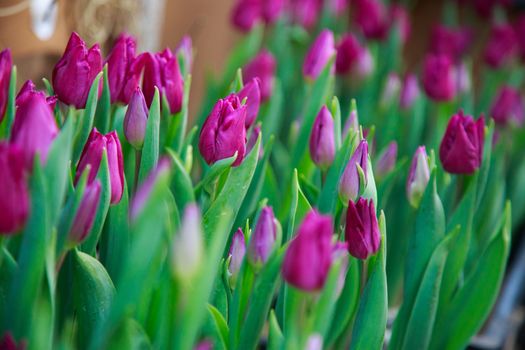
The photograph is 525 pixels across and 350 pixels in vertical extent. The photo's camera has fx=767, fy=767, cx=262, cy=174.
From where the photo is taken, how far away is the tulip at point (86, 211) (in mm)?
425

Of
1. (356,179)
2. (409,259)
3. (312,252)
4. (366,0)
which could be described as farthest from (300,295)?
(366,0)

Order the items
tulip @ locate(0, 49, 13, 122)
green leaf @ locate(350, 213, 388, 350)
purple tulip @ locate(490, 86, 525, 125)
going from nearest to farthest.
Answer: tulip @ locate(0, 49, 13, 122), green leaf @ locate(350, 213, 388, 350), purple tulip @ locate(490, 86, 525, 125)

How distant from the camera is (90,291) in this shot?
18.8 inches

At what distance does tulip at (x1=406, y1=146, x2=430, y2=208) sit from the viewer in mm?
677

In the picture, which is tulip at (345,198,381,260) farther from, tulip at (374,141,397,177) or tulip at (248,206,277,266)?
tulip at (374,141,397,177)

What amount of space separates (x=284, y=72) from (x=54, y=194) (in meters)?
0.83

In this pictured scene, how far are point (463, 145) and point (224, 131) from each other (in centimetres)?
24

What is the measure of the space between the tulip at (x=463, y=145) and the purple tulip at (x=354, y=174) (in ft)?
0.42

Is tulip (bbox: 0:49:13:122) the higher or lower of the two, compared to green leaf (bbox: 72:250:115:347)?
higher

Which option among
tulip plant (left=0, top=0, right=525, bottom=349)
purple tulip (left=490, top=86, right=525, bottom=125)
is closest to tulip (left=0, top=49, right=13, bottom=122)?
tulip plant (left=0, top=0, right=525, bottom=349)

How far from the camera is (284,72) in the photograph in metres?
1.21

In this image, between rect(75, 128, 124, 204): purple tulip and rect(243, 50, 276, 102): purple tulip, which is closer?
rect(75, 128, 124, 204): purple tulip

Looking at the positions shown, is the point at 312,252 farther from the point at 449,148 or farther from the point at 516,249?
the point at 516,249

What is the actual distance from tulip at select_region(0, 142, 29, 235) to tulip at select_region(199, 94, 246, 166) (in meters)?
0.17
